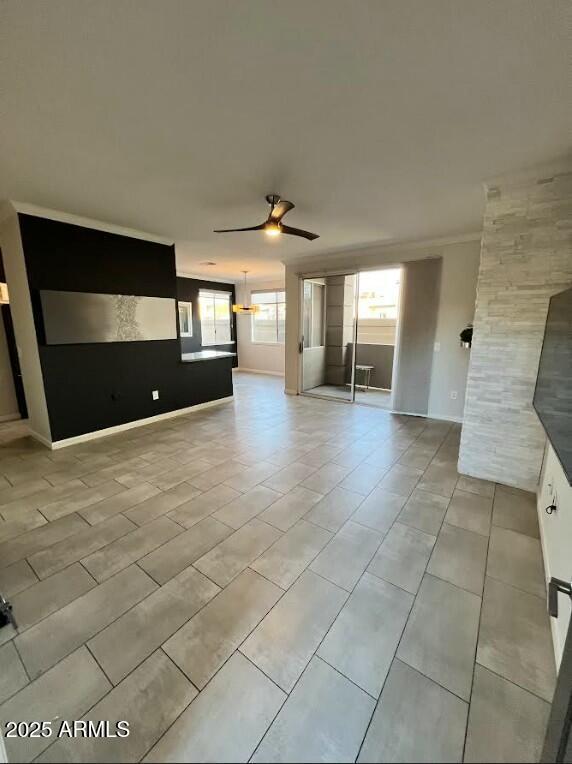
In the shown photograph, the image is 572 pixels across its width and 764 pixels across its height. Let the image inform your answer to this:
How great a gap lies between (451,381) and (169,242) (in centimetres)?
449

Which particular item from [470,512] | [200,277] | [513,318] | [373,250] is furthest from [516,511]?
[200,277]

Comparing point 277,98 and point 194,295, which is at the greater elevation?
point 277,98

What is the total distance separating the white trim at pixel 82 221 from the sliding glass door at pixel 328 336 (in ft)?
9.74

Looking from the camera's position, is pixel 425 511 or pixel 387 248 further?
pixel 387 248

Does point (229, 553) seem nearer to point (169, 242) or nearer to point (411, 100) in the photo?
point (411, 100)

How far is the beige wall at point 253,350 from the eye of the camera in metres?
8.19

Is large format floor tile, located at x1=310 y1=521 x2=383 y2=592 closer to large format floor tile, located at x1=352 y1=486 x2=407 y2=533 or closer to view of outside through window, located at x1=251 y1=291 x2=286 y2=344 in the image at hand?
large format floor tile, located at x1=352 y1=486 x2=407 y2=533

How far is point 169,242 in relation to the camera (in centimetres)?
432

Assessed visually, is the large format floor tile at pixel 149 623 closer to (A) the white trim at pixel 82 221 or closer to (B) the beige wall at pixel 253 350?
(A) the white trim at pixel 82 221

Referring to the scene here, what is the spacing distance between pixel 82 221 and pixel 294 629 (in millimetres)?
4261

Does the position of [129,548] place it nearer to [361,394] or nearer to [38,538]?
[38,538]

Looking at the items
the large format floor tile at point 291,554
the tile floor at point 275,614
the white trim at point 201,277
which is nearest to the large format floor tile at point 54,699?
the tile floor at point 275,614

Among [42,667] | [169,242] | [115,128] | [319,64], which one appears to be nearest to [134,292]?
[169,242]

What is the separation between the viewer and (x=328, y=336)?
6754 mm
